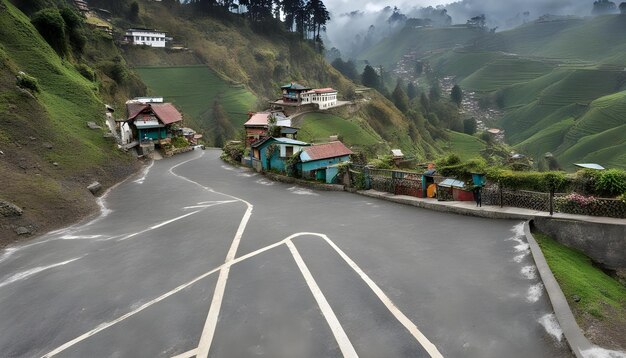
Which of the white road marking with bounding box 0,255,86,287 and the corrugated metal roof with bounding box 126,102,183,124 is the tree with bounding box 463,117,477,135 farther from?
the white road marking with bounding box 0,255,86,287

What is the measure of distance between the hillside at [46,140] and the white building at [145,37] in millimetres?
41870

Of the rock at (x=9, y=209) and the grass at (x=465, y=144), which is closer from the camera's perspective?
the rock at (x=9, y=209)

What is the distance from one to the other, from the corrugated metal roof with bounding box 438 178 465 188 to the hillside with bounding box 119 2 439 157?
4104 centimetres

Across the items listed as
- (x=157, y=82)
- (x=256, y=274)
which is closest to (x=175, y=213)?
(x=256, y=274)

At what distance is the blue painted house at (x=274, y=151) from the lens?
1188 inches

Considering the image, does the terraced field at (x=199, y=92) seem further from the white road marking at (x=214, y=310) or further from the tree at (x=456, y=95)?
the tree at (x=456, y=95)

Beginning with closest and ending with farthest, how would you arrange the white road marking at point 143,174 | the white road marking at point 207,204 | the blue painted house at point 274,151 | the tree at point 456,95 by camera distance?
the white road marking at point 207,204, the blue painted house at point 274,151, the white road marking at point 143,174, the tree at point 456,95

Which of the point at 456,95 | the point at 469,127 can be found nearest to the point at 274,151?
the point at 469,127

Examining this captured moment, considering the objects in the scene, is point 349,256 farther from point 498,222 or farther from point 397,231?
point 498,222

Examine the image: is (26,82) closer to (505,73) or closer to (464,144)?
(464,144)

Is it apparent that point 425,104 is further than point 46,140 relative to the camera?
A: Yes

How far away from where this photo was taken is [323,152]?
90.1 feet

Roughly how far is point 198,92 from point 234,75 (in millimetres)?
10812

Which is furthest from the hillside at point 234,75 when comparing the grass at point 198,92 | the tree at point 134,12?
the tree at point 134,12
